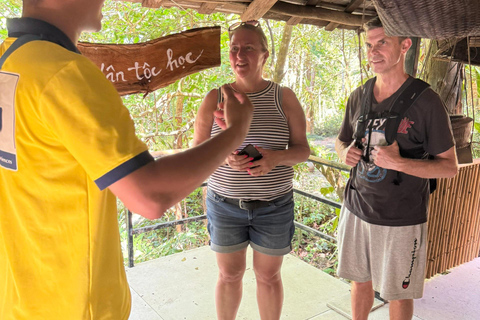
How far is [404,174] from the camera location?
1.78m

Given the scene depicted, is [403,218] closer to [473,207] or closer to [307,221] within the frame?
[473,207]

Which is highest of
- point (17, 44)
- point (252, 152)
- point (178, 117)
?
point (17, 44)

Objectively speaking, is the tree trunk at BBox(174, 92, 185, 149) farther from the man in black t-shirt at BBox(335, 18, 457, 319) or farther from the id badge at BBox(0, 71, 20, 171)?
the id badge at BBox(0, 71, 20, 171)

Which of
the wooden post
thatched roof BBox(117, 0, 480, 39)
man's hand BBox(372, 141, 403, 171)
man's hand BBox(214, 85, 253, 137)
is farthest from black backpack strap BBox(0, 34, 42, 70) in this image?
the wooden post

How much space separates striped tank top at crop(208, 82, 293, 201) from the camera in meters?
1.88

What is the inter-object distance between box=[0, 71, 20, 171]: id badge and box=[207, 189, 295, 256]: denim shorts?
125 cm

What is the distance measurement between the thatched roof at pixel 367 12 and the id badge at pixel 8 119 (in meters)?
1.35

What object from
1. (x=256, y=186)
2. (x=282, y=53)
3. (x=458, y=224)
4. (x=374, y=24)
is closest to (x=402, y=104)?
(x=374, y=24)

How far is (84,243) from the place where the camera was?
791 millimetres

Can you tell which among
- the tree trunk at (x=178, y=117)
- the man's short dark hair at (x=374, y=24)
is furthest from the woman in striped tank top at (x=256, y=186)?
the tree trunk at (x=178, y=117)

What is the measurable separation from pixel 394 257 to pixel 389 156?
0.48m

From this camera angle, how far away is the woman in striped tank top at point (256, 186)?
6.20ft

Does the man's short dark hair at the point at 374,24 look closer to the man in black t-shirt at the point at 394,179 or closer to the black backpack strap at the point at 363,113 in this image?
the man in black t-shirt at the point at 394,179

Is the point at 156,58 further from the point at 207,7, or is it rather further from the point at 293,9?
the point at 293,9
